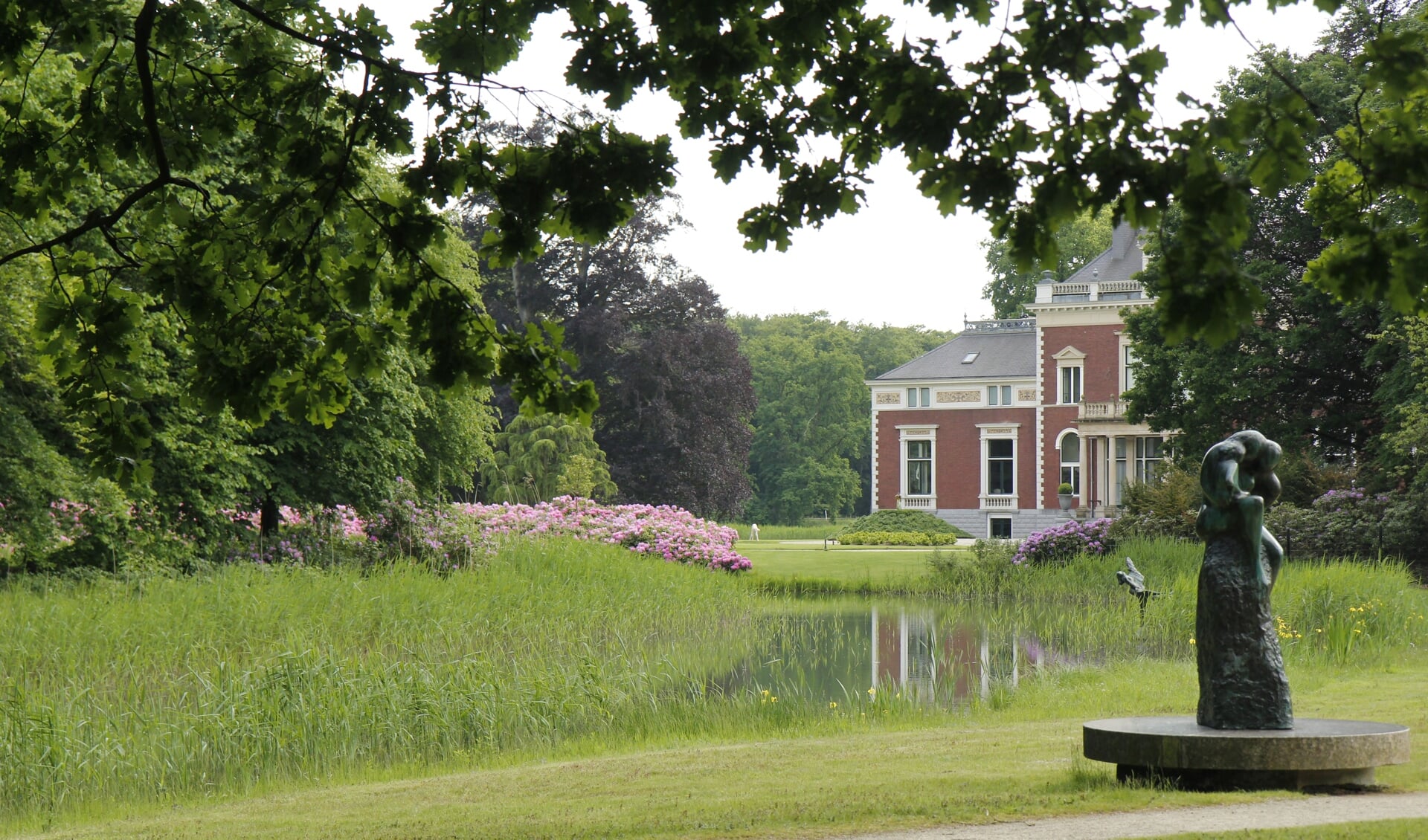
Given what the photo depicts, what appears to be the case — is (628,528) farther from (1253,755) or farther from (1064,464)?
(1064,464)

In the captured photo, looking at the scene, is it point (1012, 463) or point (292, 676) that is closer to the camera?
point (292, 676)

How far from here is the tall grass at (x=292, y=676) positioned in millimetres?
8219

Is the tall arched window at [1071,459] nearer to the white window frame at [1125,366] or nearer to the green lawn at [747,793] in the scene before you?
the white window frame at [1125,366]

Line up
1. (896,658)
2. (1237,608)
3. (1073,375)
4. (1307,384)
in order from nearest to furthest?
(1237,608) < (896,658) < (1307,384) < (1073,375)

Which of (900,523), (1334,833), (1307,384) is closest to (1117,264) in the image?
(900,523)

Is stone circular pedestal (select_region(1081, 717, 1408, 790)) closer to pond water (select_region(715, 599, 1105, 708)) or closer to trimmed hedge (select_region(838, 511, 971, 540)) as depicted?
pond water (select_region(715, 599, 1105, 708))

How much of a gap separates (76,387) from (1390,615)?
13.1 meters

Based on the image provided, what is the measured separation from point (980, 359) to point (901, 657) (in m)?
33.1

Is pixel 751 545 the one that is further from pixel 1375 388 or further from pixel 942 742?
pixel 942 742

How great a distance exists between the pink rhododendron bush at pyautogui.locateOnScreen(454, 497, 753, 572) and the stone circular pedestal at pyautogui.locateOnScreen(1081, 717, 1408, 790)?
15657mm

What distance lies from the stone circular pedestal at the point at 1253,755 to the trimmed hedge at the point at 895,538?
3090cm

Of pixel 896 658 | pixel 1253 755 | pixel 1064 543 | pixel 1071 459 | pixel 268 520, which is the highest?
pixel 1071 459

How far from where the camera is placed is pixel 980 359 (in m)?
46.8

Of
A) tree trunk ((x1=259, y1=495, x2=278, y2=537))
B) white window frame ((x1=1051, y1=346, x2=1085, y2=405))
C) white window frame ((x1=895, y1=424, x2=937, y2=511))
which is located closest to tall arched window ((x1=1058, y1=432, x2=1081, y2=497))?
white window frame ((x1=1051, y1=346, x2=1085, y2=405))
